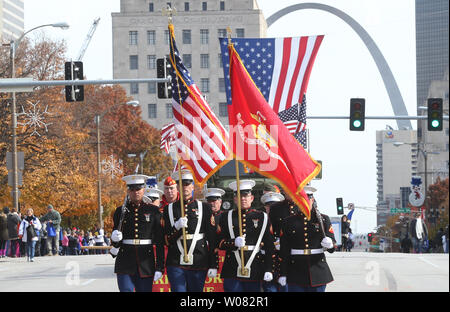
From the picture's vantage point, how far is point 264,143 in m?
11.6

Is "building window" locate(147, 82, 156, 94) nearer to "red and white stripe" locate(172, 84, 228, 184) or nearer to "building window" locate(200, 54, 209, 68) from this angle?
"building window" locate(200, 54, 209, 68)

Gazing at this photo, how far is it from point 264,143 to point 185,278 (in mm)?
1875

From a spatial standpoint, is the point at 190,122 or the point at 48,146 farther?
the point at 48,146

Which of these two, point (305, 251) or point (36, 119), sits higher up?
point (36, 119)

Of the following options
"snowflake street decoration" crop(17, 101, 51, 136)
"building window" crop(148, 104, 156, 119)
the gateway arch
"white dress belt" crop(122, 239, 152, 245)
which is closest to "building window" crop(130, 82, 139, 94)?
"building window" crop(148, 104, 156, 119)

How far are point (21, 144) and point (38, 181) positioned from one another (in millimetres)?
1943

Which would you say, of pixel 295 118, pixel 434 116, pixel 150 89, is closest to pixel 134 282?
pixel 295 118

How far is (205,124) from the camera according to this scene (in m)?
13.5

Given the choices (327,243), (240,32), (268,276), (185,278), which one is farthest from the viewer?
(240,32)

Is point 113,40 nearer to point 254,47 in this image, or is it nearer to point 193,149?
point 254,47

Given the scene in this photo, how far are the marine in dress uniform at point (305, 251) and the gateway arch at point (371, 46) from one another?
5492 inches

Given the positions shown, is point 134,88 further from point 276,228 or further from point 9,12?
point 276,228

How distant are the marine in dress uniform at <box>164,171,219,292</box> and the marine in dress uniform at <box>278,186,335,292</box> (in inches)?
38.8
